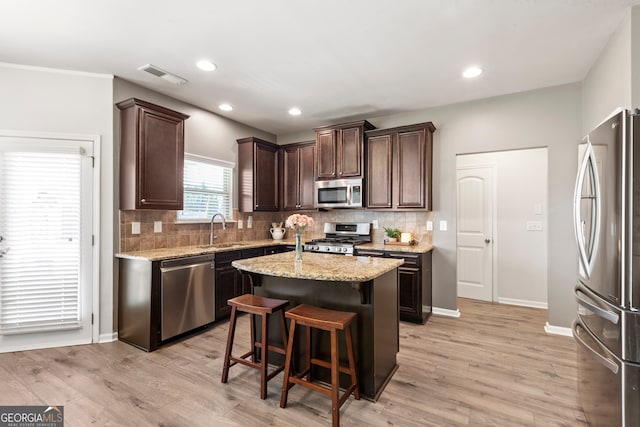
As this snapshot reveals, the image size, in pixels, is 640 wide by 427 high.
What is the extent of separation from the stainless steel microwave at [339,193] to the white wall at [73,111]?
2664 millimetres

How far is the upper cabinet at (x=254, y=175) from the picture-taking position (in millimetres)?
4715

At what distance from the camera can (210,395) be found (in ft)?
7.30

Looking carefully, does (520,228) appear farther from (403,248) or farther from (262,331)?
(262,331)

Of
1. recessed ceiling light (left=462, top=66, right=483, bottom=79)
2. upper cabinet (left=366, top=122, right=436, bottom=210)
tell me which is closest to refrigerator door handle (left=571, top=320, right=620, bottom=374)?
upper cabinet (left=366, top=122, right=436, bottom=210)

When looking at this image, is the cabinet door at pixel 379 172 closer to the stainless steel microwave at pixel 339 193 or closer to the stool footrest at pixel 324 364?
the stainless steel microwave at pixel 339 193

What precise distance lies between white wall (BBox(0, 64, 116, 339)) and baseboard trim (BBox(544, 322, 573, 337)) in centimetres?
481

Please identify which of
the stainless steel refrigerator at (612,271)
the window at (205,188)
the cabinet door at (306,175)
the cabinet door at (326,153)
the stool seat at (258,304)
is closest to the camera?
the stainless steel refrigerator at (612,271)

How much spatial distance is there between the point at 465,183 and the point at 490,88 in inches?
69.1

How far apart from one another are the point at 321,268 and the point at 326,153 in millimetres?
2672

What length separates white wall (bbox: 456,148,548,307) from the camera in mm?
4391

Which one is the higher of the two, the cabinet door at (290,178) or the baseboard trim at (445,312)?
the cabinet door at (290,178)

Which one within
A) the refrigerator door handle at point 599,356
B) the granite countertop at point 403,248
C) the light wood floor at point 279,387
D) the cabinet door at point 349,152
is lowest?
the light wood floor at point 279,387

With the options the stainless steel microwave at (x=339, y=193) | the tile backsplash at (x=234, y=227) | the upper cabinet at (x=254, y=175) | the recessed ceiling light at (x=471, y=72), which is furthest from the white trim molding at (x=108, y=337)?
the recessed ceiling light at (x=471, y=72)

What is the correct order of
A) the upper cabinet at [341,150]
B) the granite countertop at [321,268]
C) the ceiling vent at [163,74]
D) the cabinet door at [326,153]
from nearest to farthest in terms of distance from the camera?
the granite countertop at [321,268] < the ceiling vent at [163,74] < the upper cabinet at [341,150] < the cabinet door at [326,153]
